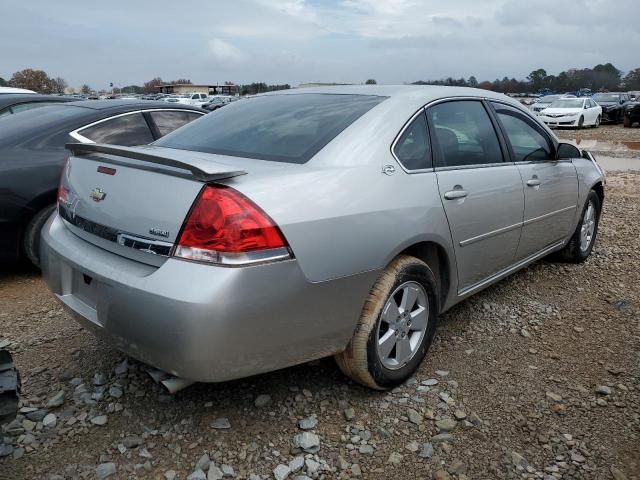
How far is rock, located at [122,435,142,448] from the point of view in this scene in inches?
90.2

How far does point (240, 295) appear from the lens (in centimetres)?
197

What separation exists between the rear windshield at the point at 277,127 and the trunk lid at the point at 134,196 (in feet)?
0.74

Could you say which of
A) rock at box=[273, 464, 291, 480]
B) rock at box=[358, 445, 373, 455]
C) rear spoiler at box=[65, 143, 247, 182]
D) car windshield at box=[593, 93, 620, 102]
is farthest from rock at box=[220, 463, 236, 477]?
car windshield at box=[593, 93, 620, 102]

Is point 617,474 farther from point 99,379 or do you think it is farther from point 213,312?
point 99,379

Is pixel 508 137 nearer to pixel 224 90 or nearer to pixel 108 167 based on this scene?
pixel 108 167

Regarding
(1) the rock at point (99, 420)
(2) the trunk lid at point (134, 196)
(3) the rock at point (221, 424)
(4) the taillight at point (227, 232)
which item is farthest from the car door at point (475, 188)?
(1) the rock at point (99, 420)

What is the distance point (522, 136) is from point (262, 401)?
2579mm

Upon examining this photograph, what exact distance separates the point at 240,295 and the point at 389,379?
104 cm

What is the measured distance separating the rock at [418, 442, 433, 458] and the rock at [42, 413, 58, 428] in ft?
5.35

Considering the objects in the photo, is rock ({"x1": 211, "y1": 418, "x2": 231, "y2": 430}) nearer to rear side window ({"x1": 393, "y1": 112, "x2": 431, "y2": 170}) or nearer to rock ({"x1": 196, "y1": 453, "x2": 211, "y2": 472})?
rock ({"x1": 196, "y1": 453, "x2": 211, "y2": 472})

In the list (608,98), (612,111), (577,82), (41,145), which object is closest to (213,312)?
(41,145)

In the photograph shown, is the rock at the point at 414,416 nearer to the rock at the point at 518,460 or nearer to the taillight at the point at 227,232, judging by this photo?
the rock at the point at 518,460

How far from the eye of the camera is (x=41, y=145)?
4.17 m

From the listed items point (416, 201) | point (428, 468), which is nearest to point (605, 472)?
point (428, 468)
